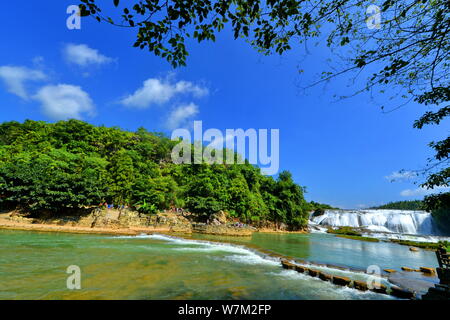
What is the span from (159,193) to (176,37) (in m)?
20.8

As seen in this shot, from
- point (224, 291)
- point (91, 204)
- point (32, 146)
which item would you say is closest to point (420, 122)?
point (224, 291)

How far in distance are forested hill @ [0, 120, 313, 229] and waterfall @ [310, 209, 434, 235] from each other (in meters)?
7.74

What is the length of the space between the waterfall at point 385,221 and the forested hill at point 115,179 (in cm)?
774

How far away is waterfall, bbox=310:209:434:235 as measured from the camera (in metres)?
28.9

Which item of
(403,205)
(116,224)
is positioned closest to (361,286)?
(116,224)

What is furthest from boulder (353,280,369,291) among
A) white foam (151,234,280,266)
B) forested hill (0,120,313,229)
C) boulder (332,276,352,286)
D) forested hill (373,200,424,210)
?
forested hill (373,200,424,210)

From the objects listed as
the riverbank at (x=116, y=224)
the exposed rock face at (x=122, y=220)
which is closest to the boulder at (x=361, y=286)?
the riverbank at (x=116, y=224)

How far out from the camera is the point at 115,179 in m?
22.0

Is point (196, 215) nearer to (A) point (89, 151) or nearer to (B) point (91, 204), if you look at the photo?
(B) point (91, 204)

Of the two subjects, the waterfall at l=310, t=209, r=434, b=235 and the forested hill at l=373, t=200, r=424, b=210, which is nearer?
the waterfall at l=310, t=209, r=434, b=235

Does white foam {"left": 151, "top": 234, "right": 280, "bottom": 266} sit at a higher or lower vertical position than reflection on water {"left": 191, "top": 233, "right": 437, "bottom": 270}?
higher

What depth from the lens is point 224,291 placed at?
5.18m

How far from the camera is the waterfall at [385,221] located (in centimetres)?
2894

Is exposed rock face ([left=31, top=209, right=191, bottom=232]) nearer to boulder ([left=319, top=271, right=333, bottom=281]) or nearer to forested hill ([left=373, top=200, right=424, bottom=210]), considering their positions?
boulder ([left=319, top=271, right=333, bottom=281])
